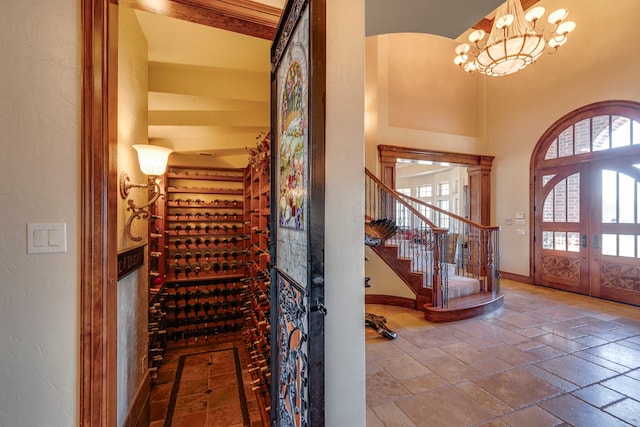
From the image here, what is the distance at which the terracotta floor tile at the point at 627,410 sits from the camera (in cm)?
170

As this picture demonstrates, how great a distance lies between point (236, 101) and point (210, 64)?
380 millimetres

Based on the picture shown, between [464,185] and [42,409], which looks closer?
[42,409]

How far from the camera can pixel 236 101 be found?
104 inches

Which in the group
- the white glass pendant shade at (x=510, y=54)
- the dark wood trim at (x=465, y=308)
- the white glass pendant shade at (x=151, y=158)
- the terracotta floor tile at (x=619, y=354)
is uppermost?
the white glass pendant shade at (x=510, y=54)

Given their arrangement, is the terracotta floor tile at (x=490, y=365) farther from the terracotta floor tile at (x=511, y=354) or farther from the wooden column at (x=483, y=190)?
the wooden column at (x=483, y=190)

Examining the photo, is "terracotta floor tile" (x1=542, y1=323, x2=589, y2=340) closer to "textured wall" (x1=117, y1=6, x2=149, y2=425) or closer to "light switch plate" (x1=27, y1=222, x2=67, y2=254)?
"textured wall" (x1=117, y1=6, x2=149, y2=425)

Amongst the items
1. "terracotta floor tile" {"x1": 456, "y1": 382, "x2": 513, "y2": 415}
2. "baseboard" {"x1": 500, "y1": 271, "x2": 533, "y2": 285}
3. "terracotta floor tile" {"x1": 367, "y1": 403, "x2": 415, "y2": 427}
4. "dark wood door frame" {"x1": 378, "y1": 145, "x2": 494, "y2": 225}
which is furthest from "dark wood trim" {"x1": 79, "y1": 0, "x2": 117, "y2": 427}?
"baseboard" {"x1": 500, "y1": 271, "x2": 533, "y2": 285}

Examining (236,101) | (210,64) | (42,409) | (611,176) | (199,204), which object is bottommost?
(42,409)

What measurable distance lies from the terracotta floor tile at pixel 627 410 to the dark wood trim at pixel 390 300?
6.83 feet

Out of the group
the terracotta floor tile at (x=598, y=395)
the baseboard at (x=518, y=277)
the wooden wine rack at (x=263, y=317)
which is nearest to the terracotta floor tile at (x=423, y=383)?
the terracotta floor tile at (x=598, y=395)

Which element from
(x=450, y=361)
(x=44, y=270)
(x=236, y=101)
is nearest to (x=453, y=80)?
(x=236, y=101)

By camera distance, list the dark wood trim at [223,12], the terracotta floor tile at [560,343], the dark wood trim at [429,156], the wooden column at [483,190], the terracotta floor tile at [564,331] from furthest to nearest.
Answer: the wooden column at [483,190], the dark wood trim at [429,156], the terracotta floor tile at [564,331], the terracotta floor tile at [560,343], the dark wood trim at [223,12]

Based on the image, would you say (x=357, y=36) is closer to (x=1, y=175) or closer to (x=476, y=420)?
(x=1, y=175)

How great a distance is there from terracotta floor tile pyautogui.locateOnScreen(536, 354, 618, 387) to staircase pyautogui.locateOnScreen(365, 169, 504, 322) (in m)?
1.06
